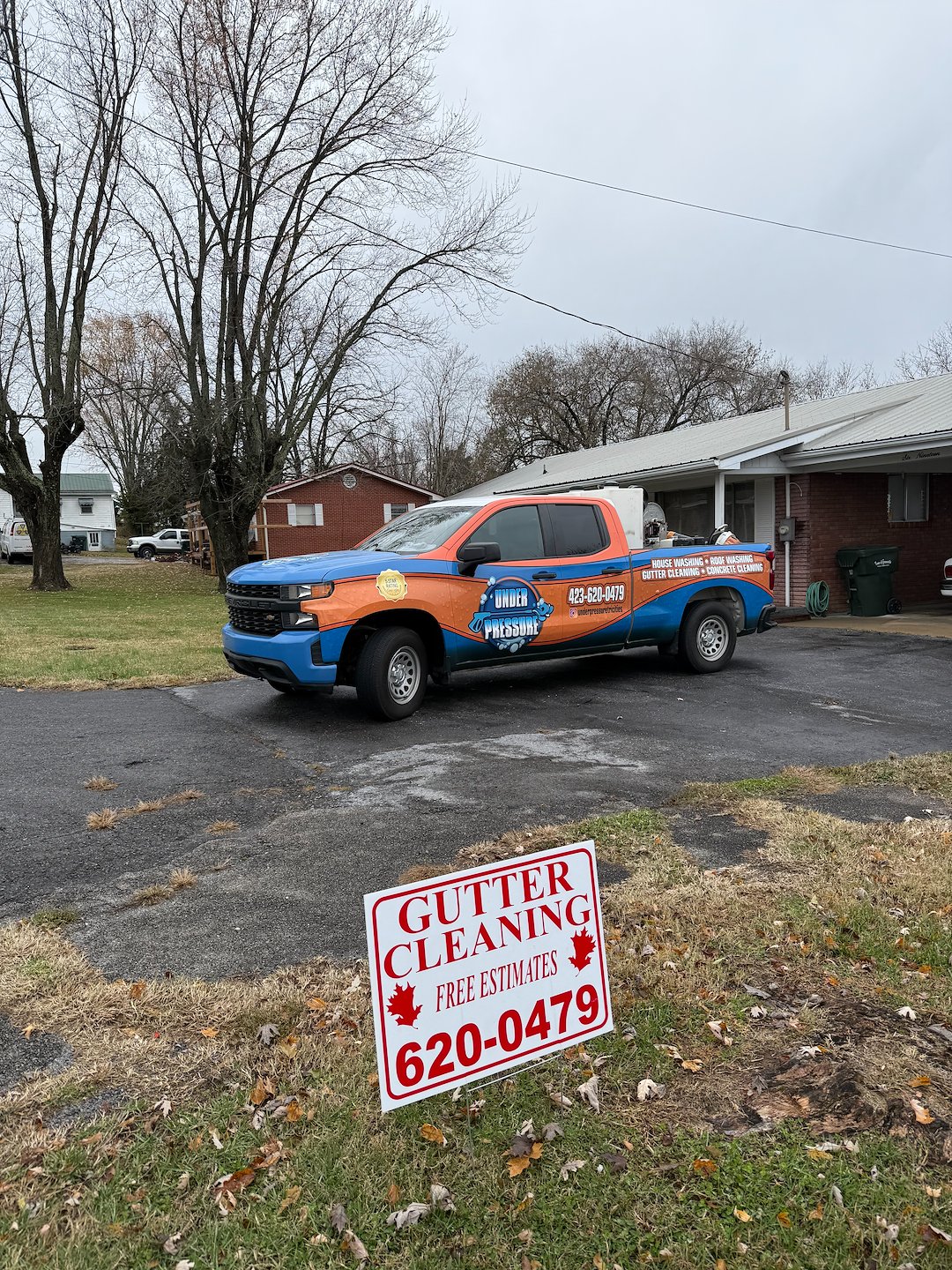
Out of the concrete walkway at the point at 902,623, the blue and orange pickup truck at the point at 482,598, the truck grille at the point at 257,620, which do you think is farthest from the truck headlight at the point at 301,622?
the concrete walkway at the point at 902,623

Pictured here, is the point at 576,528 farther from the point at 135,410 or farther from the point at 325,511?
the point at 135,410

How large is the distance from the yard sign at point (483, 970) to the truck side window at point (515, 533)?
5.91 m

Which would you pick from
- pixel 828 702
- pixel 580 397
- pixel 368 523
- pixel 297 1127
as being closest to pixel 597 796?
pixel 297 1127

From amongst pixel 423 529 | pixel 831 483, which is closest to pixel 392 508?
pixel 831 483

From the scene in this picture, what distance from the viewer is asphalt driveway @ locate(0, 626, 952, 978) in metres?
4.02

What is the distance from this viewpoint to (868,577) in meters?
16.8

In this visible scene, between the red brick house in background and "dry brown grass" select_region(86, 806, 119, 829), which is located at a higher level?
the red brick house in background

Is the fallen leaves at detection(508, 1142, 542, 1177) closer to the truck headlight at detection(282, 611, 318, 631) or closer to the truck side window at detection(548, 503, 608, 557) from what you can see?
the truck headlight at detection(282, 611, 318, 631)

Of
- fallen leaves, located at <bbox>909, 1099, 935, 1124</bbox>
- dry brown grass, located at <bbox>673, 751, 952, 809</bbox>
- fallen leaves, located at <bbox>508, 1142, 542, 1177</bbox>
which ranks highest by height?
dry brown grass, located at <bbox>673, 751, 952, 809</bbox>

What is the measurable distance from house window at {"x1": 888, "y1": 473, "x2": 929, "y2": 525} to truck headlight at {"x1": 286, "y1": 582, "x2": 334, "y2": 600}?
1425 cm

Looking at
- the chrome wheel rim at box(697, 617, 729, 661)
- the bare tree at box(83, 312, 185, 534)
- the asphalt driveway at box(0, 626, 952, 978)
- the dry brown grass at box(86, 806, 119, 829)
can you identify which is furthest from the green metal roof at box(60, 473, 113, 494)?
the dry brown grass at box(86, 806, 119, 829)

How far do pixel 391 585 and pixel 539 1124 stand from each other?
5.44 metres

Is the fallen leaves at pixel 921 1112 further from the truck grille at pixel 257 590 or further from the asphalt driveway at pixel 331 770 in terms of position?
the truck grille at pixel 257 590

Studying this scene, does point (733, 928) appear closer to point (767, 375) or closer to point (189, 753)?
point (189, 753)
